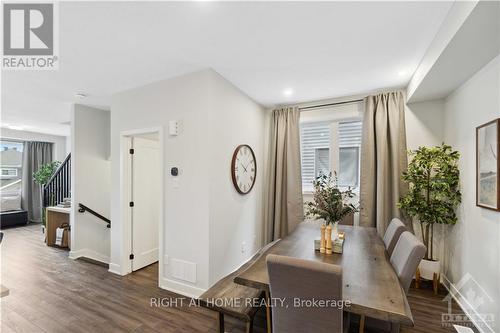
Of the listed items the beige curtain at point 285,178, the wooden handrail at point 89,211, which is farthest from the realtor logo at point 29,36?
the beige curtain at point 285,178

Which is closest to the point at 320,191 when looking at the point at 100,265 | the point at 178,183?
the point at 178,183

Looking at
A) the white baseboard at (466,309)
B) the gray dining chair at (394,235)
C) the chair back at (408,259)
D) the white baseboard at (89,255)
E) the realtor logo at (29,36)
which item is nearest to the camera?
the chair back at (408,259)

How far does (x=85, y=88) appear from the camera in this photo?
314 centimetres

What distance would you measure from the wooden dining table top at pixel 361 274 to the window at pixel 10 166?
8.13 meters

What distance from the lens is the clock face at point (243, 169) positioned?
3031 mm

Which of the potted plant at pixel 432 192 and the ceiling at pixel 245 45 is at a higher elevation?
the ceiling at pixel 245 45

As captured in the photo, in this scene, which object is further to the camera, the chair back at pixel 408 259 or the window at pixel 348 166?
the window at pixel 348 166

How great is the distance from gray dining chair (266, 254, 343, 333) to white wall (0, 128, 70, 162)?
8161 millimetres

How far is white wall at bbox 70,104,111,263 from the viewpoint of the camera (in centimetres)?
377

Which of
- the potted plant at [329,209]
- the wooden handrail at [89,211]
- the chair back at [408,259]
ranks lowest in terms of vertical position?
the wooden handrail at [89,211]

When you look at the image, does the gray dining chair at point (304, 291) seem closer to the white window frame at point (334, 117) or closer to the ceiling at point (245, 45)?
the ceiling at point (245, 45)

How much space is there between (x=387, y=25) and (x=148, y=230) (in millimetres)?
3922

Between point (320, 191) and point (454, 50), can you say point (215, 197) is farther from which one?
point (454, 50)

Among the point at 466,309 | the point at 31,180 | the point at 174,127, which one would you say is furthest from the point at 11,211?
the point at 466,309
